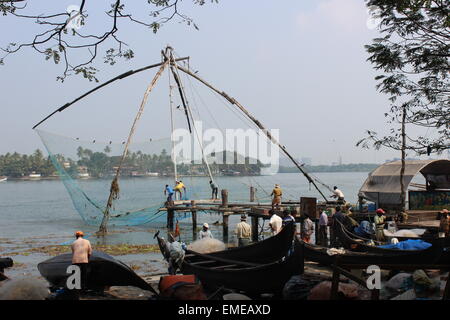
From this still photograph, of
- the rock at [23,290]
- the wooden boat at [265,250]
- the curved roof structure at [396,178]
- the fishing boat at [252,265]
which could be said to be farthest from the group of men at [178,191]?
the rock at [23,290]

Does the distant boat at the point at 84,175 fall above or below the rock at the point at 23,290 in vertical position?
above

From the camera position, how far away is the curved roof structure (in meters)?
18.8

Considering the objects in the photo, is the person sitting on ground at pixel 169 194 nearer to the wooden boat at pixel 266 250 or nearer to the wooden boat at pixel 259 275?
the wooden boat at pixel 266 250

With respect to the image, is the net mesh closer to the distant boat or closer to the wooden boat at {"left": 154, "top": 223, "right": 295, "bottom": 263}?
the distant boat

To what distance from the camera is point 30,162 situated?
10794 cm

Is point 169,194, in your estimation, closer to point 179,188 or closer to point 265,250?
point 179,188

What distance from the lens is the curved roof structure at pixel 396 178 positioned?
61.6 feet

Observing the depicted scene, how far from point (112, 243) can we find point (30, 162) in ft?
306

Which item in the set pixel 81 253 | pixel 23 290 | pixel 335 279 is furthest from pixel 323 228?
pixel 23 290

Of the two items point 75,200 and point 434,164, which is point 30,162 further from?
point 434,164

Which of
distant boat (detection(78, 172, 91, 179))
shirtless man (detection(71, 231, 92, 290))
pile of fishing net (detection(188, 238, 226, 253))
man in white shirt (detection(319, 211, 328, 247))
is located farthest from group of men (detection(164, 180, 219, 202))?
shirtless man (detection(71, 231, 92, 290))

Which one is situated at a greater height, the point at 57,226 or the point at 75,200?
the point at 75,200

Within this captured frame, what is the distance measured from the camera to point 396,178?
62.6ft
